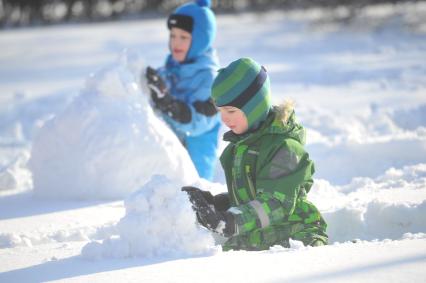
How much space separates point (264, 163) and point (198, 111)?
1943mm

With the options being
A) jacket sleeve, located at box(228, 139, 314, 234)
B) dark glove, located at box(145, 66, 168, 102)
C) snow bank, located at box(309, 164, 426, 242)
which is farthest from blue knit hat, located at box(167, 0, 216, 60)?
jacket sleeve, located at box(228, 139, 314, 234)

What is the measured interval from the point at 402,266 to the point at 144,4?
22272 mm

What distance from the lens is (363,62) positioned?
10438 mm

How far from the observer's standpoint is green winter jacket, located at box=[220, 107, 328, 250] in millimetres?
3029

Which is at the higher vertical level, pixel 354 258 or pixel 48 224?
pixel 354 258

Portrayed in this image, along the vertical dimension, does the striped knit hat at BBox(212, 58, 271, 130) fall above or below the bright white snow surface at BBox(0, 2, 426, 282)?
above

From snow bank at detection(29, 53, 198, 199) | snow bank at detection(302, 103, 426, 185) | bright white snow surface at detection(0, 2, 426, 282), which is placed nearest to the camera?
bright white snow surface at detection(0, 2, 426, 282)

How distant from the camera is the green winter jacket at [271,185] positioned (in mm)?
3029

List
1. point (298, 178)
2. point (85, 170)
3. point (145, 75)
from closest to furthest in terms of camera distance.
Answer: point (298, 178)
point (85, 170)
point (145, 75)

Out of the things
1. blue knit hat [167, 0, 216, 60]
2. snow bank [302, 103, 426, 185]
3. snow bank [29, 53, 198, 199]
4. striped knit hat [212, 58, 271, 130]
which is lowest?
snow bank [302, 103, 426, 185]

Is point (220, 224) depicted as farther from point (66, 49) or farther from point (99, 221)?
point (66, 49)

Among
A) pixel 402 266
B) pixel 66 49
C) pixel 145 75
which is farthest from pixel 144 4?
pixel 402 266

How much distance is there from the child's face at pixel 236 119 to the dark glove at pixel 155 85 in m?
1.73

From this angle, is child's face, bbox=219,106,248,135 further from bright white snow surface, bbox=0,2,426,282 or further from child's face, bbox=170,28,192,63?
child's face, bbox=170,28,192,63
